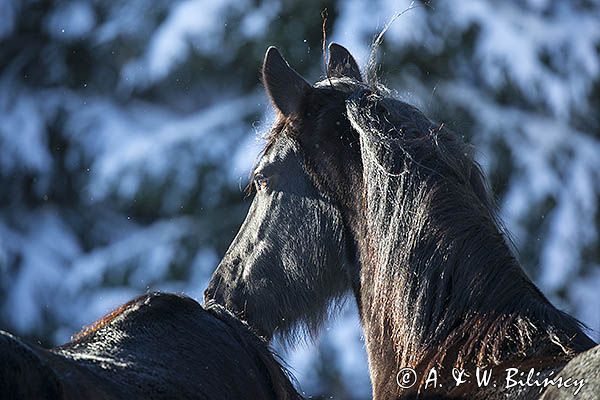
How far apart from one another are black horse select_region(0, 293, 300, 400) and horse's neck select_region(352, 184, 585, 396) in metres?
0.43

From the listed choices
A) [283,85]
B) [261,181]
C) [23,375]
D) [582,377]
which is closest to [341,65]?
[283,85]

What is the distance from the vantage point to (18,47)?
17984 millimetres

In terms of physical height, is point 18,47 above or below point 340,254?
above

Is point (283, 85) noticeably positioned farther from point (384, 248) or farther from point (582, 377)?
point (582, 377)

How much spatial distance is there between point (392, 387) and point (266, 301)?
887 millimetres

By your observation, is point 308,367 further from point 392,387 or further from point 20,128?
point 392,387

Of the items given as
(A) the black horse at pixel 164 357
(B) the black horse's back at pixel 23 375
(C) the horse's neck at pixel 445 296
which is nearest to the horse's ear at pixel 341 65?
(C) the horse's neck at pixel 445 296

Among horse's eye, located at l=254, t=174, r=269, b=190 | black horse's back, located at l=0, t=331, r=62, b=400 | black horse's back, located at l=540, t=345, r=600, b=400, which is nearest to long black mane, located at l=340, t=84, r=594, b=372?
black horse's back, located at l=540, t=345, r=600, b=400

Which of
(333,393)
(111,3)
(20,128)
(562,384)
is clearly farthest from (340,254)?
(111,3)

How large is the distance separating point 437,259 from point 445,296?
0.13 meters

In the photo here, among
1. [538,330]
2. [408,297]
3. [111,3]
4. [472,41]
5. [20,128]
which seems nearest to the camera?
[538,330]

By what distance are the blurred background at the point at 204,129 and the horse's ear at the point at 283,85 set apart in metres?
8.98

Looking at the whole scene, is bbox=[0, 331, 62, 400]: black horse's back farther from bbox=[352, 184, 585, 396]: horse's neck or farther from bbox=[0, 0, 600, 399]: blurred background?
bbox=[0, 0, 600, 399]: blurred background

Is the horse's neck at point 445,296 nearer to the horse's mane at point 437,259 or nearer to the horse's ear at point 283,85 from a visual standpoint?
the horse's mane at point 437,259
